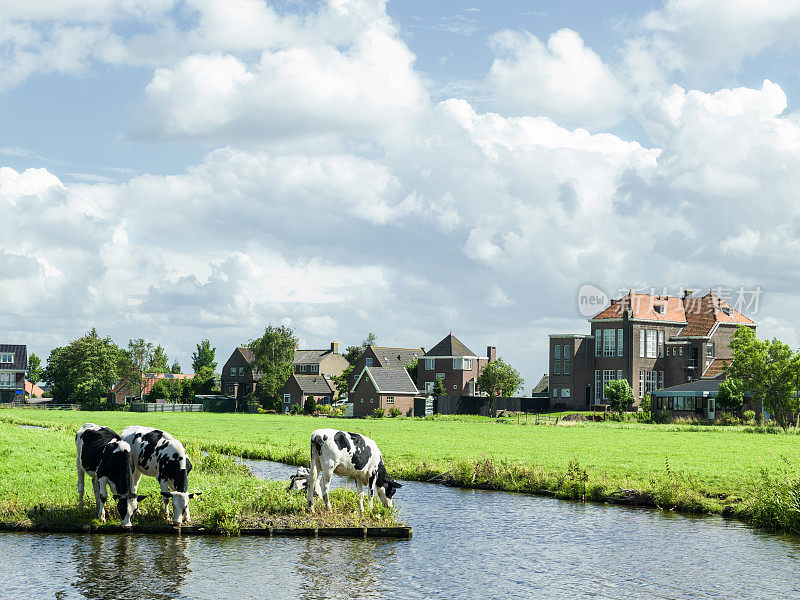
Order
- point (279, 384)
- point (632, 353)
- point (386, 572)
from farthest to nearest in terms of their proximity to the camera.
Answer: point (279, 384)
point (632, 353)
point (386, 572)

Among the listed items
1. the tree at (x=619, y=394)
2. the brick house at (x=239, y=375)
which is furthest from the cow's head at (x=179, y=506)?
the brick house at (x=239, y=375)

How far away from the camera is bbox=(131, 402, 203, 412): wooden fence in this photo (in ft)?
385

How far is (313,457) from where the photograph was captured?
20109mm

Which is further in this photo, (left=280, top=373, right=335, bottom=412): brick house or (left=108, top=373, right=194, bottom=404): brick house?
(left=108, top=373, right=194, bottom=404): brick house

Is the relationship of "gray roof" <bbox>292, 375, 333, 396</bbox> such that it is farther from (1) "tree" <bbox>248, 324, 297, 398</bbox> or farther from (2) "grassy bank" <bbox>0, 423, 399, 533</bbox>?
(2) "grassy bank" <bbox>0, 423, 399, 533</bbox>

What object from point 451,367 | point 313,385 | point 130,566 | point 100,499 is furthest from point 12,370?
point 130,566

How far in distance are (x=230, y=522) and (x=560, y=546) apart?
739cm

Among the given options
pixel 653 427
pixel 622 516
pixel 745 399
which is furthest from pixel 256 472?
pixel 745 399

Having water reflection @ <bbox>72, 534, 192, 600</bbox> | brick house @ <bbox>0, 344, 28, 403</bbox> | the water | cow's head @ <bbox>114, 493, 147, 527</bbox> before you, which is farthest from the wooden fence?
water reflection @ <bbox>72, 534, 192, 600</bbox>

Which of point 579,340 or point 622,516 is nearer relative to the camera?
point 622,516

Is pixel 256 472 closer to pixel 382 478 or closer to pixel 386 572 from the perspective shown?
pixel 382 478

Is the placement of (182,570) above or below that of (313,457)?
below

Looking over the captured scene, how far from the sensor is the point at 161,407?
12056cm

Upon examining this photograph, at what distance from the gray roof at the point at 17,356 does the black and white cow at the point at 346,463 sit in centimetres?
12440
